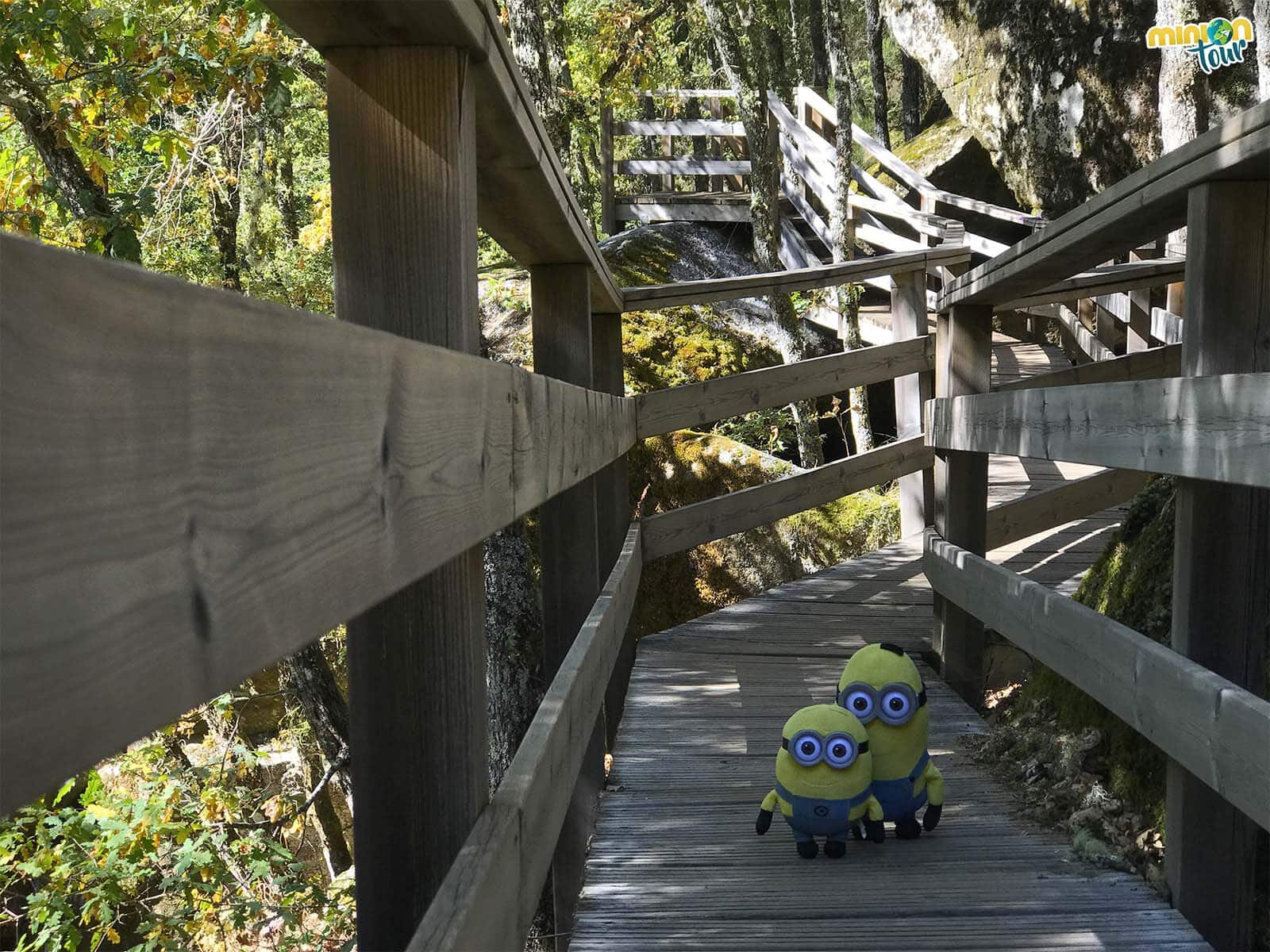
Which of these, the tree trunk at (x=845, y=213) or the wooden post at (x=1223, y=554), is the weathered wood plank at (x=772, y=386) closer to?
the wooden post at (x=1223, y=554)

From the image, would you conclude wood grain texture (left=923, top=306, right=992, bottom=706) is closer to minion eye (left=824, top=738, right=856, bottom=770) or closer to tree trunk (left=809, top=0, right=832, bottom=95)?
minion eye (left=824, top=738, right=856, bottom=770)

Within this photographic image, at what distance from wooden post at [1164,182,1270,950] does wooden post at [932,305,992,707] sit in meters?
1.83

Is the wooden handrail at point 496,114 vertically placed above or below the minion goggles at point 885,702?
above

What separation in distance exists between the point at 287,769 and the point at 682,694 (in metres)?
7.54

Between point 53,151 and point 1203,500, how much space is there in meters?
6.55

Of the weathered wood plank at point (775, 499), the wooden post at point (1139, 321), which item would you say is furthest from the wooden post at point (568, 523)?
the wooden post at point (1139, 321)

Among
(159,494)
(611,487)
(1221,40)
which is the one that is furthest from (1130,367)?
(159,494)

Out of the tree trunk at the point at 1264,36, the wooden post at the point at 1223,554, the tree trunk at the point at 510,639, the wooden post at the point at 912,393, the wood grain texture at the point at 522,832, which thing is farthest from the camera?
the wooden post at the point at 912,393

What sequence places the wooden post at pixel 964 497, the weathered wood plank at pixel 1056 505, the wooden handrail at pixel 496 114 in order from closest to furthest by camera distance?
the wooden handrail at pixel 496 114 → the wooden post at pixel 964 497 → the weathered wood plank at pixel 1056 505

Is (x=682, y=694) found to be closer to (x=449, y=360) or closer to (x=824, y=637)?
(x=824, y=637)

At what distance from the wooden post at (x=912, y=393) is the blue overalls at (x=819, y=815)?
3.92 m

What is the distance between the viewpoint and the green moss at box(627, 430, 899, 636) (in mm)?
7211

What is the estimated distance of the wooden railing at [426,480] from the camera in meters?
0.45

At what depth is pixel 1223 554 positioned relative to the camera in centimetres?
218
